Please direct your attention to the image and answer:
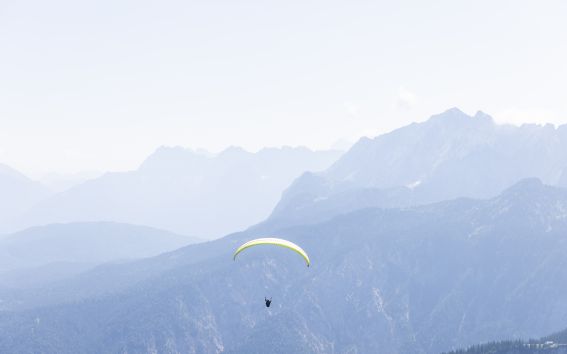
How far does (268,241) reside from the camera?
182000mm
